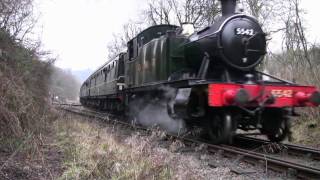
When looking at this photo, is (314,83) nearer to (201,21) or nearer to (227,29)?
(227,29)

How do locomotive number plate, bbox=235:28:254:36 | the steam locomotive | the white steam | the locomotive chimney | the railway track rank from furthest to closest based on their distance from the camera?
the white steam
the locomotive chimney
locomotive number plate, bbox=235:28:254:36
the steam locomotive
the railway track

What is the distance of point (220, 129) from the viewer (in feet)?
32.6

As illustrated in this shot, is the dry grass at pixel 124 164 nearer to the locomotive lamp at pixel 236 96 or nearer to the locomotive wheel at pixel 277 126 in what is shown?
the locomotive lamp at pixel 236 96

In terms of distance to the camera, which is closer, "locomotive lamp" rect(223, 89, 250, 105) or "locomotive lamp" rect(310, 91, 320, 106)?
"locomotive lamp" rect(223, 89, 250, 105)

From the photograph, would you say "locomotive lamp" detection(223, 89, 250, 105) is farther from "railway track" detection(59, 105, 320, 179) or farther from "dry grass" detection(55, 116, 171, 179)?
"dry grass" detection(55, 116, 171, 179)

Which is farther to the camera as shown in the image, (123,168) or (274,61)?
(274,61)

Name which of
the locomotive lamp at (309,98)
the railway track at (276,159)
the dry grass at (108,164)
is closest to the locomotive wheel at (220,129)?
the railway track at (276,159)

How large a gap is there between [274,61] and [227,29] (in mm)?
19330

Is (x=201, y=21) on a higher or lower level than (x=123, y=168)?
higher

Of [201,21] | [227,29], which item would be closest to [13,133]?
[227,29]

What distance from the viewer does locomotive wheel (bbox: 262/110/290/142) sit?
10.1 meters

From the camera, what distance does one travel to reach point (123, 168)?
19.6ft

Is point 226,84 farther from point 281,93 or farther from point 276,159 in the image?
point 276,159

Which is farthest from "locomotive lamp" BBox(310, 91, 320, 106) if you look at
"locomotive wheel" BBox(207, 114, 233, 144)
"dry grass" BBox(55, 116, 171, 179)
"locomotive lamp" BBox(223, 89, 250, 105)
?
"dry grass" BBox(55, 116, 171, 179)
